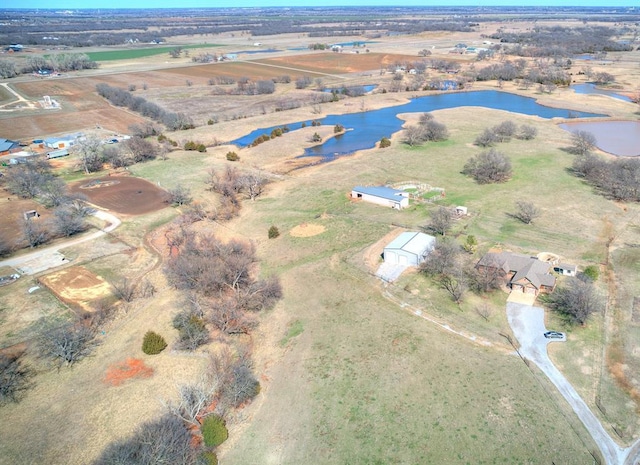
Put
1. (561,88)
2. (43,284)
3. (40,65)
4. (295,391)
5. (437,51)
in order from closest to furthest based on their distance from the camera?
(295,391)
(43,284)
(561,88)
(40,65)
(437,51)

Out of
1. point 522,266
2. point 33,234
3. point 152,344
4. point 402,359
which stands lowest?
point 33,234

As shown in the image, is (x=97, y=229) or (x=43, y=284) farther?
(x=97, y=229)

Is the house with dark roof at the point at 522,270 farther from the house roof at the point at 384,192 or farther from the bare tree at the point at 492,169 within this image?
the bare tree at the point at 492,169

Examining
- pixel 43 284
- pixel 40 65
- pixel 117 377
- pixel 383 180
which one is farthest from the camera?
pixel 40 65

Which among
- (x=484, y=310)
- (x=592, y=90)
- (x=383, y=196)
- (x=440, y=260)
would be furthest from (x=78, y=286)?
(x=592, y=90)

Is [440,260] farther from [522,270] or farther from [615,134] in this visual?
[615,134]

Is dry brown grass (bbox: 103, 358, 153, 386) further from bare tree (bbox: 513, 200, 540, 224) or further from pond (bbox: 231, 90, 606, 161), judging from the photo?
pond (bbox: 231, 90, 606, 161)

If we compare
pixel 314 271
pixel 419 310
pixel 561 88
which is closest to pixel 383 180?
pixel 314 271

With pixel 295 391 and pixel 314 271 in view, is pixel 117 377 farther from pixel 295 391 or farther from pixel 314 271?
pixel 314 271

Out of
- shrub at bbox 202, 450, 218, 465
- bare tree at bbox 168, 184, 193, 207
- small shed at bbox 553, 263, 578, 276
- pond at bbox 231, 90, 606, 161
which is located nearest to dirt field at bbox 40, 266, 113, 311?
bare tree at bbox 168, 184, 193, 207
